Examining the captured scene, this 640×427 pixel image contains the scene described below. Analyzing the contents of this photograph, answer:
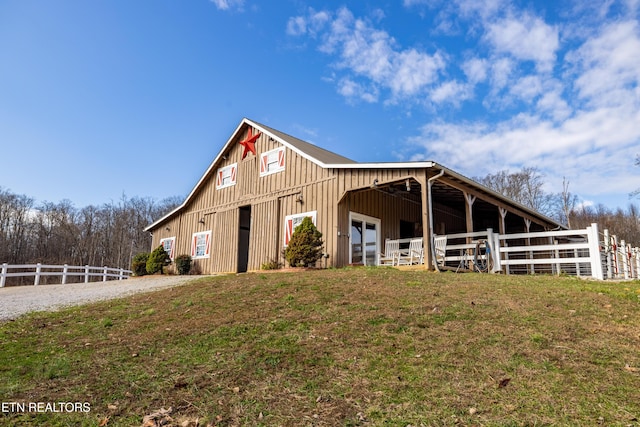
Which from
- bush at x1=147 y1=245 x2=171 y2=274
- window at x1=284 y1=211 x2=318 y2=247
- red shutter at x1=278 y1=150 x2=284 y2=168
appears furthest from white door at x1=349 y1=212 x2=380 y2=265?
bush at x1=147 y1=245 x2=171 y2=274

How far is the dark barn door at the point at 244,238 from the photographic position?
1633cm

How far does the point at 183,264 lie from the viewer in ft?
56.9

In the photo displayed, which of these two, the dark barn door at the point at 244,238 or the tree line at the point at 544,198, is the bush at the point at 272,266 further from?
the tree line at the point at 544,198

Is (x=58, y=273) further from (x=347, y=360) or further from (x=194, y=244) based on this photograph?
(x=347, y=360)

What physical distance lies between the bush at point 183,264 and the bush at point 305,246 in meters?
7.08

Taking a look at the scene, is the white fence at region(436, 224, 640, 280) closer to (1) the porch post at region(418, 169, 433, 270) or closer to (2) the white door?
(1) the porch post at region(418, 169, 433, 270)

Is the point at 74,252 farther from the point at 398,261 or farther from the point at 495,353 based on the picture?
the point at 495,353

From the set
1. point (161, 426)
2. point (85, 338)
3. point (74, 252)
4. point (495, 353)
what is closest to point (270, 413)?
point (161, 426)

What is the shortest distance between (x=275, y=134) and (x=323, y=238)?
519cm

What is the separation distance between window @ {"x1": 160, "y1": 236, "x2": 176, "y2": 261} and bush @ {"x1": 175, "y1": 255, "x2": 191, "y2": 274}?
75.1 inches


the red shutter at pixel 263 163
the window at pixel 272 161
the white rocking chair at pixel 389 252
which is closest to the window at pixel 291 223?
the window at pixel 272 161

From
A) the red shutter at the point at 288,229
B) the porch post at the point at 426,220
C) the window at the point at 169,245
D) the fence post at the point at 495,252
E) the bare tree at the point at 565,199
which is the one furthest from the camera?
the bare tree at the point at 565,199

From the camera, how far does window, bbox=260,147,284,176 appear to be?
14954 mm

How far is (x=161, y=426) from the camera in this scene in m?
3.06
